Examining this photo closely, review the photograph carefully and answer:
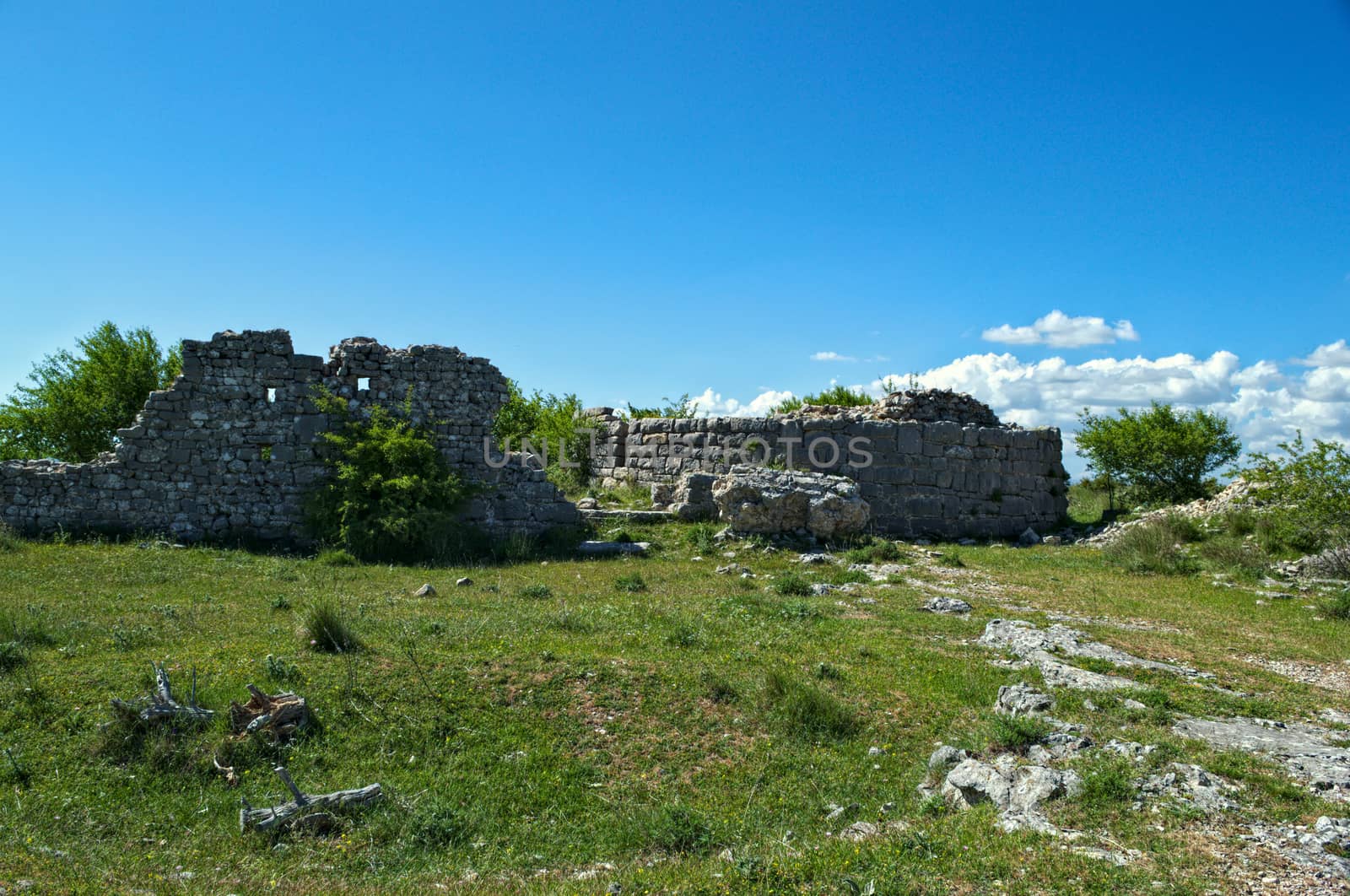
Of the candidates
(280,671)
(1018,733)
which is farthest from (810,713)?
(280,671)

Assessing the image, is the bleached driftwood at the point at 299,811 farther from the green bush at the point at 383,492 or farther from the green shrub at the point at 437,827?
the green bush at the point at 383,492

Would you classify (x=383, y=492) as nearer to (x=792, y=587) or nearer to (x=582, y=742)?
(x=792, y=587)

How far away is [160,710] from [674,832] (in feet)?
11.9

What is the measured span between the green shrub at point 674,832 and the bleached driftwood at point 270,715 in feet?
8.33

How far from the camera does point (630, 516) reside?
1605 centimetres

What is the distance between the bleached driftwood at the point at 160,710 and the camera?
19.1ft

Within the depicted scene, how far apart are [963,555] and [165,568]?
1236 centimetres

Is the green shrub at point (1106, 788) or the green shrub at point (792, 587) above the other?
the green shrub at point (792, 587)

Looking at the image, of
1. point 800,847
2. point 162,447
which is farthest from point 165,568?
point 800,847

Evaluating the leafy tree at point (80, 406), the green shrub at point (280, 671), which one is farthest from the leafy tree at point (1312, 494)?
the leafy tree at point (80, 406)

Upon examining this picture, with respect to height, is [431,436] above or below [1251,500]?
above

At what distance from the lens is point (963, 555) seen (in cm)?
1516

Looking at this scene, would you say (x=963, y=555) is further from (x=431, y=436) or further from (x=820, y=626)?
(x=431, y=436)

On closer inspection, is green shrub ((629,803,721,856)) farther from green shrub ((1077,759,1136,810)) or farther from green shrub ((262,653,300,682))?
green shrub ((262,653,300,682))
